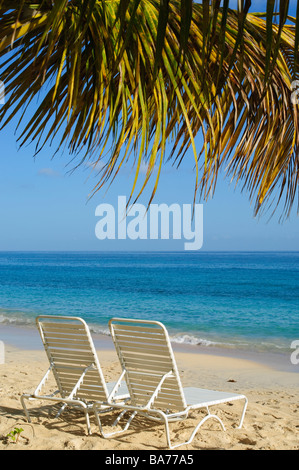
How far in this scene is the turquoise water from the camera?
17812mm

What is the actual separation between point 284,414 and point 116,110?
3972 millimetres

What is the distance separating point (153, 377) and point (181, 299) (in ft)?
93.3

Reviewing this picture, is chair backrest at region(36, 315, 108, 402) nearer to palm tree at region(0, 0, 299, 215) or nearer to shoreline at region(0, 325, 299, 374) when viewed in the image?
palm tree at region(0, 0, 299, 215)

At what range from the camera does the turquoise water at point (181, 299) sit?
17.8m

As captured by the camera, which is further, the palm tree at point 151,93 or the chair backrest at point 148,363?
the chair backrest at point 148,363

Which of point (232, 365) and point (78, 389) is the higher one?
point (78, 389)

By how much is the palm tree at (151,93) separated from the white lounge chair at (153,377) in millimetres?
1596

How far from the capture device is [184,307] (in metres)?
27.8

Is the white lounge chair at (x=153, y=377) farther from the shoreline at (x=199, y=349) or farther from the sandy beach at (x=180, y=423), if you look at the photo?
the shoreline at (x=199, y=349)

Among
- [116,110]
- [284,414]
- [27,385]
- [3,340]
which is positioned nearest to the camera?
[116,110]

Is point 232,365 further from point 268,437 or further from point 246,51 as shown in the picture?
point 246,51

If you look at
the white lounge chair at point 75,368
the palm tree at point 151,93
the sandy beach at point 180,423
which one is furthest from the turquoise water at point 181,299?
the palm tree at point 151,93
